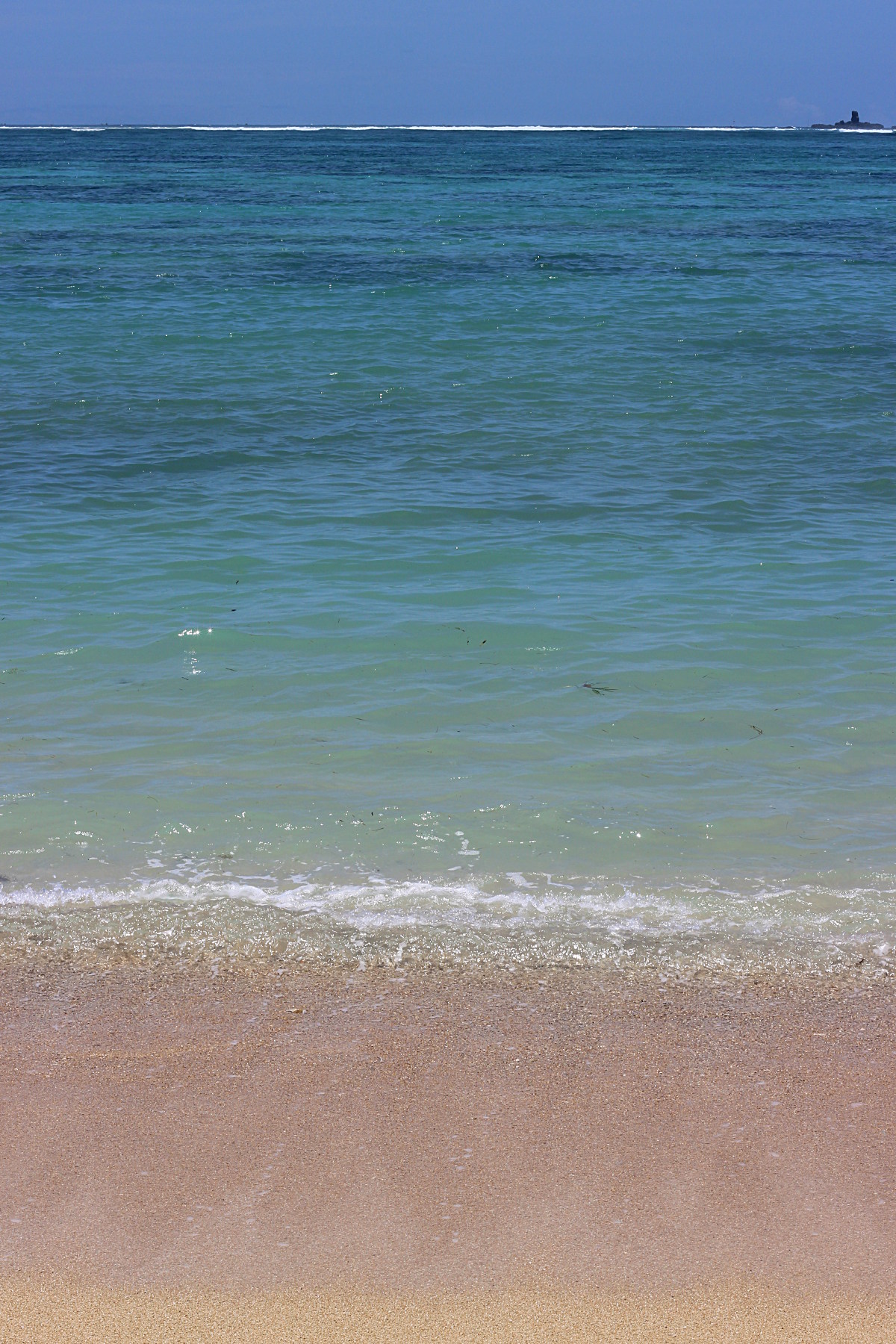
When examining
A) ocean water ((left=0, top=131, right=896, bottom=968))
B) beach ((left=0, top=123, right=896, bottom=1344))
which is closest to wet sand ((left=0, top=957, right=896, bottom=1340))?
beach ((left=0, top=123, right=896, bottom=1344))

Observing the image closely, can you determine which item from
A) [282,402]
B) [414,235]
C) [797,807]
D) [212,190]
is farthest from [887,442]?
[212,190]

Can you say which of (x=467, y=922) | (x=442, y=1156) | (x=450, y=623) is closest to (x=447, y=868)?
(x=467, y=922)

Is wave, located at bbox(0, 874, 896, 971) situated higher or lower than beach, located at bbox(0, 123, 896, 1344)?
lower

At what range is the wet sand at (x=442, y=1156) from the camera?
2.62 m

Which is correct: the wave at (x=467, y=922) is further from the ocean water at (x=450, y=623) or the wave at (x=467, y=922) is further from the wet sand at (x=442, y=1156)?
the wet sand at (x=442, y=1156)

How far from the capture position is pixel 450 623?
7.37 meters

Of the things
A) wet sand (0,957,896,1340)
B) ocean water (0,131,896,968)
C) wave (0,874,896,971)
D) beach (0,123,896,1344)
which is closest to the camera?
wet sand (0,957,896,1340)

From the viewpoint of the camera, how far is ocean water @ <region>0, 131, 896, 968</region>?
4.47 meters

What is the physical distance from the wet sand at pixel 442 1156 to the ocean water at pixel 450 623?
13.3 inches

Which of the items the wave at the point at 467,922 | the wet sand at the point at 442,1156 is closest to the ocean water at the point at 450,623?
the wave at the point at 467,922

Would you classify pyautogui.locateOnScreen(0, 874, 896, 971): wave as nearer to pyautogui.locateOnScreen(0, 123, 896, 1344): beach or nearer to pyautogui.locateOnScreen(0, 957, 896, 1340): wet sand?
pyautogui.locateOnScreen(0, 123, 896, 1344): beach

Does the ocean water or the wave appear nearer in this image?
the wave

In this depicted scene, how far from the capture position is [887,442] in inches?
471

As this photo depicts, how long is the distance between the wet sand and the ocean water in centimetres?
34
